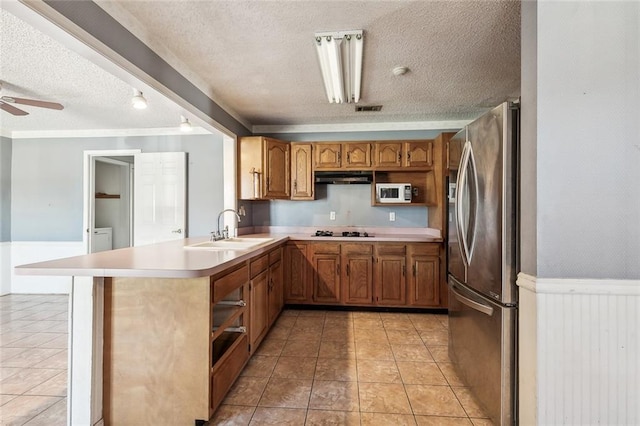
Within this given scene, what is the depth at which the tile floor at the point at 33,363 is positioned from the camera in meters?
1.78

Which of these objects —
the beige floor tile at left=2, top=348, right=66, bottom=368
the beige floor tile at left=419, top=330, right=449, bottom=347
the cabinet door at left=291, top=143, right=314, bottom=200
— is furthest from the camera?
the cabinet door at left=291, top=143, right=314, bottom=200

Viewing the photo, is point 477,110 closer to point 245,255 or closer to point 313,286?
point 313,286

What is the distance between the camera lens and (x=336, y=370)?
7.30 ft

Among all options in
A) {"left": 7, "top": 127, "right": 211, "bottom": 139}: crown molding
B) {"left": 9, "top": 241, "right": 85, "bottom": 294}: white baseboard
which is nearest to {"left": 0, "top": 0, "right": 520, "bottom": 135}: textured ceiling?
{"left": 7, "top": 127, "right": 211, "bottom": 139}: crown molding

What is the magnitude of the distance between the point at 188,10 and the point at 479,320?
258cm

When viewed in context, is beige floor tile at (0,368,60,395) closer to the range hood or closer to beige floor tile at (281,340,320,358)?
beige floor tile at (281,340,320,358)

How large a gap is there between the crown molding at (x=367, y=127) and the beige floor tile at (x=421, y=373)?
293cm

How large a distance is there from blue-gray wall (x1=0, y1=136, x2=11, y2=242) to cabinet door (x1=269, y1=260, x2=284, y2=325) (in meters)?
4.21

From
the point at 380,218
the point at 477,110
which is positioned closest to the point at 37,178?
the point at 380,218

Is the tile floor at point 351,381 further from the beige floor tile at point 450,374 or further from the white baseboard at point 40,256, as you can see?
the white baseboard at point 40,256

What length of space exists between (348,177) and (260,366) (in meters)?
2.44

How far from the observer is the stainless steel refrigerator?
1532 millimetres

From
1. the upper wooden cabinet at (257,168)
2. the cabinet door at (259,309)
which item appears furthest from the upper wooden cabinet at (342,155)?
the cabinet door at (259,309)

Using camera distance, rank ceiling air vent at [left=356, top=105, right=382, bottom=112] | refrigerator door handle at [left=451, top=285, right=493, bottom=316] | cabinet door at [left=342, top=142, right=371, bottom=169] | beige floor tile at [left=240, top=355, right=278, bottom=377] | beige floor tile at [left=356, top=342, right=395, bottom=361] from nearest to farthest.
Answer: refrigerator door handle at [left=451, top=285, right=493, bottom=316] → beige floor tile at [left=240, top=355, right=278, bottom=377] → beige floor tile at [left=356, top=342, right=395, bottom=361] → ceiling air vent at [left=356, top=105, right=382, bottom=112] → cabinet door at [left=342, top=142, right=371, bottom=169]
